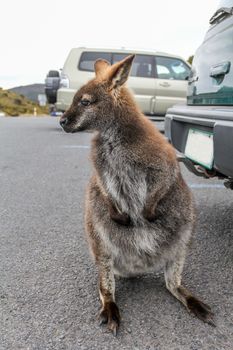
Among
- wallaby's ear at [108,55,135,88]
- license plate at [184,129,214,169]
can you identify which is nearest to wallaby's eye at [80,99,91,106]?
wallaby's ear at [108,55,135,88]

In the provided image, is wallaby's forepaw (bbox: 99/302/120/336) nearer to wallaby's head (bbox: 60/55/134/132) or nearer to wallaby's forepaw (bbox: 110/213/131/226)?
wallaby's forepaw (bbox: 110/213/131/226)

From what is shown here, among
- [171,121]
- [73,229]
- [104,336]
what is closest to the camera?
[104,336]

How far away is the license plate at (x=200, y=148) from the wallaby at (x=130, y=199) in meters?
0.60

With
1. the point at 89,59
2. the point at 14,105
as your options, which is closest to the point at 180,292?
the point at 89,59

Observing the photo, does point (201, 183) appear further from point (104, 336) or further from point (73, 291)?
point (104, 336)

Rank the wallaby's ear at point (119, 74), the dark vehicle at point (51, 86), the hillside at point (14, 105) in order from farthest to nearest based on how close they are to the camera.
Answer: the hillside at point (14, 105) < the dark vehicle at point (51, 86) < the wallaby's ear at point (119, 74)

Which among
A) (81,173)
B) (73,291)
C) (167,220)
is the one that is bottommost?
(81,173)

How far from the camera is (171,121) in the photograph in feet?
11.7

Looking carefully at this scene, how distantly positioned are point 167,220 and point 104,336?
0.63m

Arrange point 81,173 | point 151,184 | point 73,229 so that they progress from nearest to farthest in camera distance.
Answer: point 151,184, point 73,229, point 81,173

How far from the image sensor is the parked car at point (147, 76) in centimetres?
980

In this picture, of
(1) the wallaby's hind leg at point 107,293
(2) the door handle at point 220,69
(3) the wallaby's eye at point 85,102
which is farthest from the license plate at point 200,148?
(1) the wallaby's hind leg at point 107,293

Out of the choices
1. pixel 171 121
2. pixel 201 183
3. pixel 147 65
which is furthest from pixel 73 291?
pixel 147 65

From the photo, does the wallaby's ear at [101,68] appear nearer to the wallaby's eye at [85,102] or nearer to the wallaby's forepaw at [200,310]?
the wallaby's eye at [85,102]
